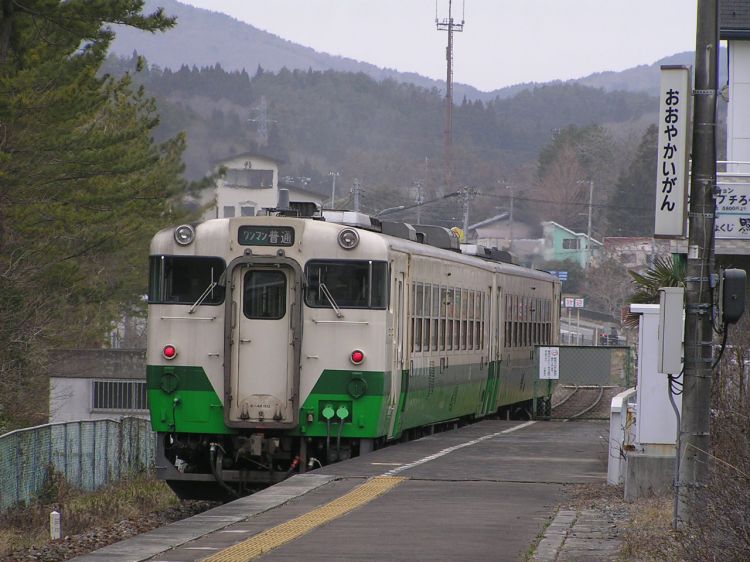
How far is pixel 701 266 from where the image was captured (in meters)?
9.81

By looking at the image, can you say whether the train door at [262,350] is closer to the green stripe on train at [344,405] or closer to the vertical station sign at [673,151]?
the green stripe on train at [344,405]

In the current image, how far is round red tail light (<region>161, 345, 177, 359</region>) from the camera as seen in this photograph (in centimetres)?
1493

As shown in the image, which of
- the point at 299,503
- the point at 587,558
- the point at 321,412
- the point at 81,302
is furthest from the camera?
the point at 81,302

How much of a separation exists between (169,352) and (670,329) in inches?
265

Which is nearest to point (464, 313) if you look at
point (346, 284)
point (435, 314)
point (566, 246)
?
point (435, 314)

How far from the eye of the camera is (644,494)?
11.8 meters

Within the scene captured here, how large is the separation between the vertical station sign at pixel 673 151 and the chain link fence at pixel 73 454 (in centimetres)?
1018

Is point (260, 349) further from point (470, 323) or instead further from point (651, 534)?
point (470, 323)

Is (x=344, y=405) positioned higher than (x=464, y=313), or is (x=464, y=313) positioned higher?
(x=464, y=313)

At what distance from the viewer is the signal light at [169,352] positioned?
14.9 m

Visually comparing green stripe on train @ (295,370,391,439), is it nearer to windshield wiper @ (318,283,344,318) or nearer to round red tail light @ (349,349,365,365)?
round red tail light @ (349,349,365,365)

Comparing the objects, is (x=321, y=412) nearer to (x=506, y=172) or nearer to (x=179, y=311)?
(x=179, y=311)

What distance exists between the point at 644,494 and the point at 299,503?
2.86m

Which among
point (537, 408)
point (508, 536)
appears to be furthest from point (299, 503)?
point (537, 408)
